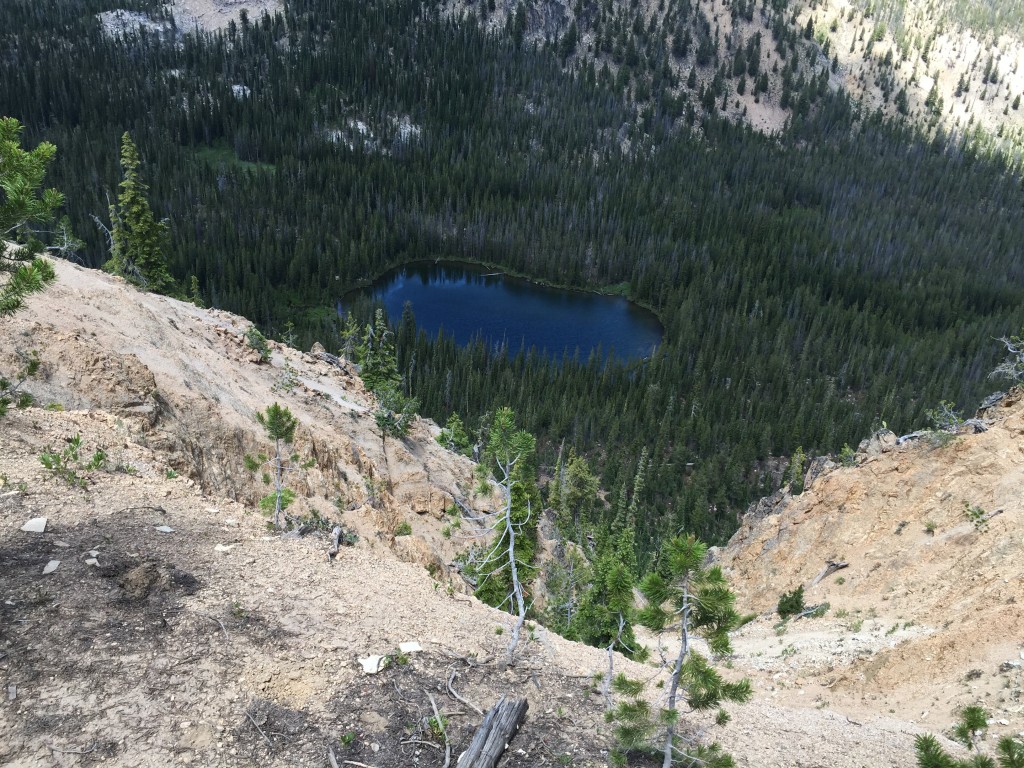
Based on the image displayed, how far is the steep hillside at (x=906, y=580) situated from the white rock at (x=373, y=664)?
10915 mm

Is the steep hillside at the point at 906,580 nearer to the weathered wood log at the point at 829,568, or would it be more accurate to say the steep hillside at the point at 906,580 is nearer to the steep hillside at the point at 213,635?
the weathered wood log at the point at 829,568

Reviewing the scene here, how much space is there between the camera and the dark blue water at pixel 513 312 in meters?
123

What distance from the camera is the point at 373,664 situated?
40.4 ft

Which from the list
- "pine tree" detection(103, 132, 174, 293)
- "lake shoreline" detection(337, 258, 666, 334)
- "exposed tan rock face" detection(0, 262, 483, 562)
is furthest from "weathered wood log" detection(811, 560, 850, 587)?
"lake shoreline" detection(337, 258, 666, 334)

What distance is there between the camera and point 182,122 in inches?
6457

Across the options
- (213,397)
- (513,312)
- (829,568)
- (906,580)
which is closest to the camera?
(906,580)

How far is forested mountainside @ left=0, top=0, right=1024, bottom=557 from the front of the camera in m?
100

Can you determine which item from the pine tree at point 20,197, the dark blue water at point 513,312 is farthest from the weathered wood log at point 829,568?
the dark blue water at point 513,312

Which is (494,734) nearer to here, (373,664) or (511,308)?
(373,664)

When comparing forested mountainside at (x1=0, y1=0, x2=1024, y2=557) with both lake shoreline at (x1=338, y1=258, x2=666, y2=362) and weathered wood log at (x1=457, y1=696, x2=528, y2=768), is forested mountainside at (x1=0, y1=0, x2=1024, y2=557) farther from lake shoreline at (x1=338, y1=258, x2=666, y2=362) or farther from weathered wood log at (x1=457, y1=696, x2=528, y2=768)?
weathered wood log at (x1=457, y1=696, x2=528, y2=768)

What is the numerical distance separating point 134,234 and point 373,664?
143 feet

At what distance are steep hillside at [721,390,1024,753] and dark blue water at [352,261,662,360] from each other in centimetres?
8436

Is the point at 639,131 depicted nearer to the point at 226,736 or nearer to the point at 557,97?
the point at 557,97

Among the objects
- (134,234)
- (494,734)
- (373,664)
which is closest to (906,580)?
(494,734)
